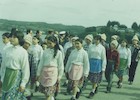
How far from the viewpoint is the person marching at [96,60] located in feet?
42.7

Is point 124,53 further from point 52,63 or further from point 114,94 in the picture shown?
point 52,63

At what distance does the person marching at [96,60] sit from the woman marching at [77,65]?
106cm

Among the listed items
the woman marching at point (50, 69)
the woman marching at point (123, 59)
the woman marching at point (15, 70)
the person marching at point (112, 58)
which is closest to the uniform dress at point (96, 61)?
the person marching at point (112, 58)

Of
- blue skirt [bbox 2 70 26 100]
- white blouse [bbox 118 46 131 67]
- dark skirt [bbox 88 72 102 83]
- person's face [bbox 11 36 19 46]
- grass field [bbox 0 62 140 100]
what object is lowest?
grass field [bbox 0 62 140 100]

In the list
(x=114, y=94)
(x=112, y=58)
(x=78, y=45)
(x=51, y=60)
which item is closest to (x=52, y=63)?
(x=51, y=60)

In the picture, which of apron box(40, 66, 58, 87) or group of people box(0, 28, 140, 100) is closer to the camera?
group of people box(0, 28, 140, 100)

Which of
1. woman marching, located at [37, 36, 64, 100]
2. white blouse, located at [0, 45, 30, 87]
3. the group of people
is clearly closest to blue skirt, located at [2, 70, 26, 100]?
the group of people

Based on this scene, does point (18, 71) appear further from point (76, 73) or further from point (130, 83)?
point (130, 83)

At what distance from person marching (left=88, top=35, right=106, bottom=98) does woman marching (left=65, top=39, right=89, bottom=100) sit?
1.06m

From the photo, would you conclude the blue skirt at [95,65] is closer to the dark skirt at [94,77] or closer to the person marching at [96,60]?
the person marching at [96,60]

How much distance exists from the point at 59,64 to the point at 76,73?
233 centimetres

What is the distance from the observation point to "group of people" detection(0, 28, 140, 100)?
821cm

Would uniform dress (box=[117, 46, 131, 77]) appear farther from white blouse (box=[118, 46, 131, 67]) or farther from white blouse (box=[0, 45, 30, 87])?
white blouse (box=[0, 45, 30, 87])

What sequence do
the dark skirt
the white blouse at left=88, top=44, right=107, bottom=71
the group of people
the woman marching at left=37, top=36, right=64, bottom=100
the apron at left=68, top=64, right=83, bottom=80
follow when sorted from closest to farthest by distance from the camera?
the group of people, the woman marching at left=37, top=36, right=64, bottom=100, the apron at left=68, top=64, right=83, bottom=80, the white blouse at left=88, top=44, right=107, bottom=71, the dark skirt
